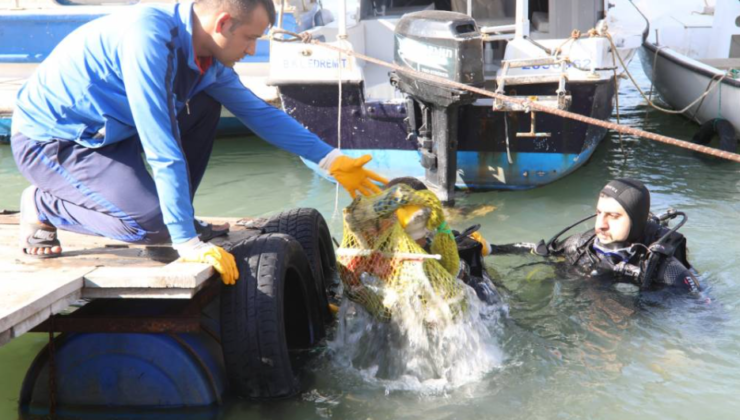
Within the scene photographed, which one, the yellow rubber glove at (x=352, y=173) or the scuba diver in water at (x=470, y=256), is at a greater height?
the yellow rubber glove at (x=352, y=173)

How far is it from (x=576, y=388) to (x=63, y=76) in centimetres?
294

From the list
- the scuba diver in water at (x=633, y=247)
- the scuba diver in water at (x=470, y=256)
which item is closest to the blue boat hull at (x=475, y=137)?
the scuba diver in water at (x=633, y=247)

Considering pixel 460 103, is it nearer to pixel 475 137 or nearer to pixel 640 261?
pixel 475 137

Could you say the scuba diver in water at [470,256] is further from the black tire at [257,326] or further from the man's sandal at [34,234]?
the man's sandal at [34,234]

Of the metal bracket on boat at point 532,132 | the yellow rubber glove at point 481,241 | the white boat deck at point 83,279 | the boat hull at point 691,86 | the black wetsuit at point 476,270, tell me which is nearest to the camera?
the white boat deck at point 83,279

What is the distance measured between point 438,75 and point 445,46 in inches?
10.4

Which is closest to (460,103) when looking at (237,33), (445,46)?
(445,46)

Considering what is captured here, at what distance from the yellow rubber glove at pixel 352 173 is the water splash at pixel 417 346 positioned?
2.16ft

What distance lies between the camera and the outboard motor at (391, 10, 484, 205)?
6.63 meters

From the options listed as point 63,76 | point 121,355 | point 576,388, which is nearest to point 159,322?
point 121,355

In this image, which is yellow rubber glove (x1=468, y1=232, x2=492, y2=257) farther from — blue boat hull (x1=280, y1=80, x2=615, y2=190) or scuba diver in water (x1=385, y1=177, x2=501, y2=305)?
blue boat hull (x1=280, y1=80, x2=615, y2=190)

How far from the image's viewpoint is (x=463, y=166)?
25.9 ft

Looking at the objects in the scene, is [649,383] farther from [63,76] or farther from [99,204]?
[63,76]

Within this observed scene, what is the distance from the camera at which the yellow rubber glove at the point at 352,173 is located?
4.23 meters
